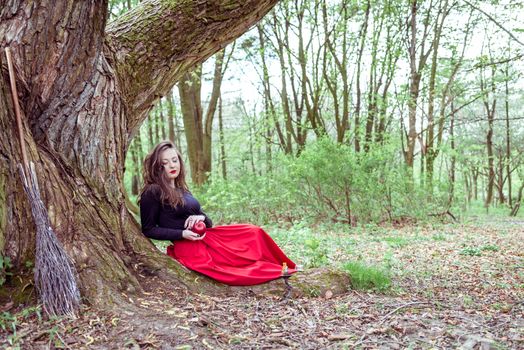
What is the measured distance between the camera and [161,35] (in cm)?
363

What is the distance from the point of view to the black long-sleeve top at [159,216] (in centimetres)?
389

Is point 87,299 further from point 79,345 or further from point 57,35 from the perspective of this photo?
point 57,35

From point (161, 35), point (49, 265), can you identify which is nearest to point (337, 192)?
point (161, 35)

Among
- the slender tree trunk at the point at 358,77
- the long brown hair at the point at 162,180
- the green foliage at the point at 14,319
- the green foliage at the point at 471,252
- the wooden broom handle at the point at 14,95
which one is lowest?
the green foliage at the point at 471,252

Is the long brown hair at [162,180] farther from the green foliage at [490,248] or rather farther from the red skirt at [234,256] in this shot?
the green foliage at [490,248]

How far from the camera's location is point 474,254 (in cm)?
630

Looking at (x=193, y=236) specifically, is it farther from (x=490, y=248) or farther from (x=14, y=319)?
(x=490, y=248)

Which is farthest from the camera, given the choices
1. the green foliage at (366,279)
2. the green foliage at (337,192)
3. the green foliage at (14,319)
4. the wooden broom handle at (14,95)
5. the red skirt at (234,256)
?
the green foliage at (337,192)

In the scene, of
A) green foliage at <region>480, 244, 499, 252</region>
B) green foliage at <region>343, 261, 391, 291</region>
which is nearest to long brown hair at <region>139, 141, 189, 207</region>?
green foliage at <region>343, 261, 391, 291</region>

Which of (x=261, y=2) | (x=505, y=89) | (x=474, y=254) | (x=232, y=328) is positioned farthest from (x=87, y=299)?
(x=505, y=89)

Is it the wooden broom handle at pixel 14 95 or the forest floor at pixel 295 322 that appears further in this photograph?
the wooden broom handle at pixel 14 95

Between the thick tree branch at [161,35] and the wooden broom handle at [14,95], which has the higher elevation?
the thick tree branch at [161,35]

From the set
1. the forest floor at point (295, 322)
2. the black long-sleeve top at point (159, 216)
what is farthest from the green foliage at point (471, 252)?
the black long-sleeve top at point (159, 216)

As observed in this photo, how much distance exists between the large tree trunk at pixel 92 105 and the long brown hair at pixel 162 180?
0.43 metres
